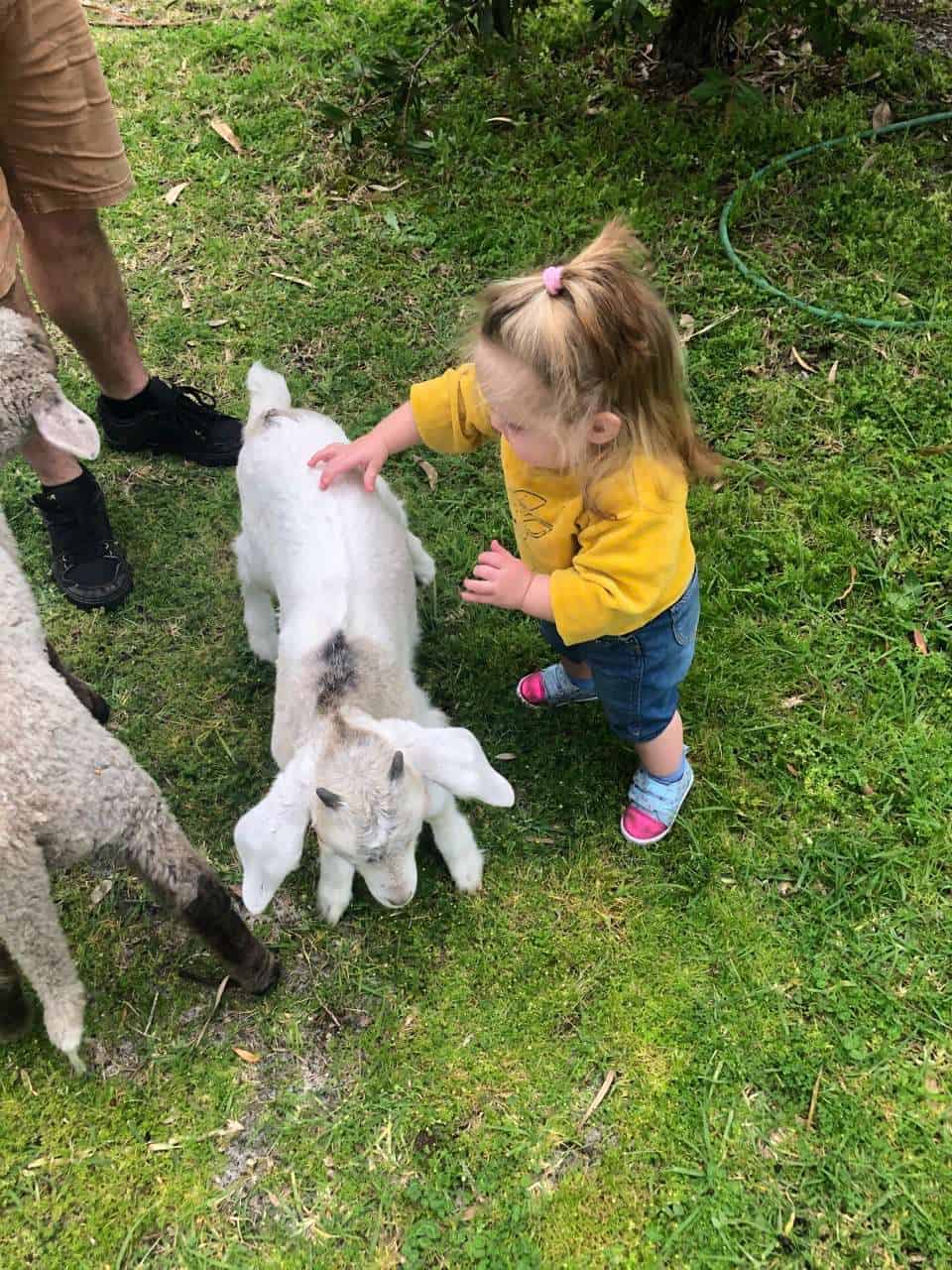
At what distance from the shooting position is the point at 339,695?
2611 mm

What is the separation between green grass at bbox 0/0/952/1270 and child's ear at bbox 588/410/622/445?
1465 mm

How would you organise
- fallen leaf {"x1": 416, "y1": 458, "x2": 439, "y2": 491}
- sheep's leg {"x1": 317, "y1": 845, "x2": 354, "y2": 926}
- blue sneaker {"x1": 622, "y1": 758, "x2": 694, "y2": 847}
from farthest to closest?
1. fallen leaf {"x1": 416, "y1": 458, "x2": 439, "y2": 491}
2. blue sneaker {"x1": 622, "y1": 758, "x2": 694, "y2": 847}
3. sheep's leg {"x1": 317, "y1": 845, "x2": 354, "y2": 926}

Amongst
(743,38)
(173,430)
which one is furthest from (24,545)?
→ (743,38)

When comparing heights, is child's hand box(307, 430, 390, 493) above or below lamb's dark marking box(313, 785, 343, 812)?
above

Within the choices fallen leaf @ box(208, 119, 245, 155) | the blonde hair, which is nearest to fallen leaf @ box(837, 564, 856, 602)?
the blonde hair

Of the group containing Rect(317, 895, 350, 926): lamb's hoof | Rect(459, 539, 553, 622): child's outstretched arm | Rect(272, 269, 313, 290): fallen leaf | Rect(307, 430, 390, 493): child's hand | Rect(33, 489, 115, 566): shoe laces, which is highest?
Rect(307, 430, 390, 493): child's hand

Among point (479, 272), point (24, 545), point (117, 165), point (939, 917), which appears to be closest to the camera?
point (939, 917)

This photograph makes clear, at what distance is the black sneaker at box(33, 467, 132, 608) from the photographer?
3.74 m

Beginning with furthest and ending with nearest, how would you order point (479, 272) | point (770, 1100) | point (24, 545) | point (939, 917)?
point (479, 272) < point (24, 545) < point (939, 917) < point (770, 1100)

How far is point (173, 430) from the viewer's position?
4191 millimetres

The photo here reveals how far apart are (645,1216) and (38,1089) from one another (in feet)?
5.99

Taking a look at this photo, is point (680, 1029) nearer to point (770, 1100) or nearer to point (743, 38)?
point (770, 1100)

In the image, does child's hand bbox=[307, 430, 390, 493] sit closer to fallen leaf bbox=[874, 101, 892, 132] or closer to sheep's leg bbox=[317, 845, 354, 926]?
sheep's leg bbox=[317, 845, 354, 926]

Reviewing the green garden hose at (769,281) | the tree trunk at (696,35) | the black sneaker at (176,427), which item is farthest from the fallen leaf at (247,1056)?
the tree trunk at (696,35)
